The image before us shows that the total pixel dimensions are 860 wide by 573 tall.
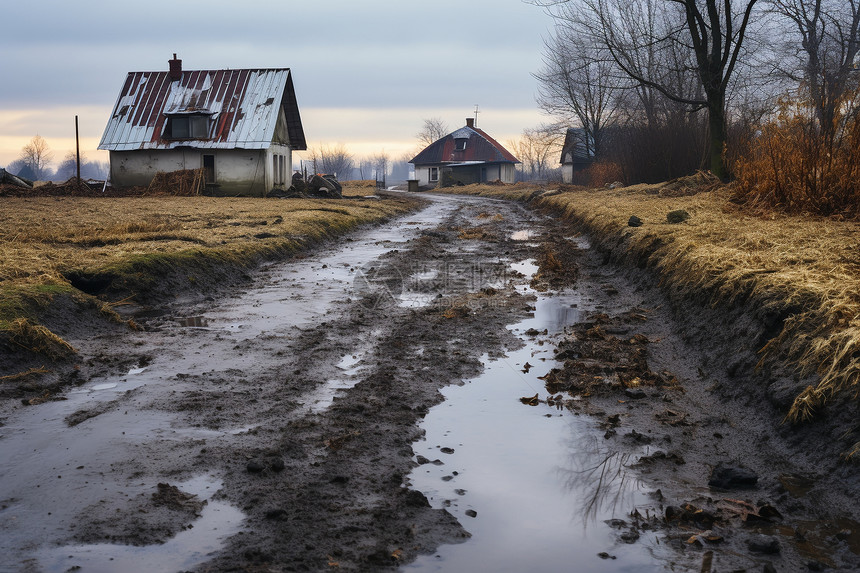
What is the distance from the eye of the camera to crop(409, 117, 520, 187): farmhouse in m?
66.9

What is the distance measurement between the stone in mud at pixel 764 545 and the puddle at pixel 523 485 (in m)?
0.42

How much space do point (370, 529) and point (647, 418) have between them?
238 centimetres

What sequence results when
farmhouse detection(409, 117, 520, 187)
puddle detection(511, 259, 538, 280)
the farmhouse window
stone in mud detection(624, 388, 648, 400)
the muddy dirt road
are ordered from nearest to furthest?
the muddy dirt road, stone in mud detection(624, 388, 648, 400), puddle detection(511, 259, 538, 280), the farmhouse window, farmhouse detection(409, 117, 520, 187)

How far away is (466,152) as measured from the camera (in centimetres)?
6788

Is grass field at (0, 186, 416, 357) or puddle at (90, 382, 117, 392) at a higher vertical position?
grass field at (0, 186, 416, 357)

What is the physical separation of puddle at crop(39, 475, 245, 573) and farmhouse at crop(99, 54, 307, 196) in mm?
30531

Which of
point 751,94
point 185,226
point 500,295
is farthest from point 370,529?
point 751,94

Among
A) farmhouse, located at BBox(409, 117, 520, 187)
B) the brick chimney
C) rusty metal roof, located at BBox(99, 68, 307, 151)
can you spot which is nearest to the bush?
rusty metal roof, located at BBox(99, 68, 307, 151)

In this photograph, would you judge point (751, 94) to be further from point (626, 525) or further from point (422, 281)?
point (626, 525)

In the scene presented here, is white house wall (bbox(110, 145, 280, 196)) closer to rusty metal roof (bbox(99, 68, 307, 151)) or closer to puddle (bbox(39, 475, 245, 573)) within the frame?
rusty metal roof (bbox(99, 68, 307, 151))

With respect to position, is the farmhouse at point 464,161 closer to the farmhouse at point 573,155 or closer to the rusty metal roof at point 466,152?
the rusty metal roof at point 466,152

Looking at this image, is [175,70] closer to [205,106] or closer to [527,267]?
[205,106]

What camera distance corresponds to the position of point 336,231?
59.3 ft

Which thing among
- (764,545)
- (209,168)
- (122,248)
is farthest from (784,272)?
(209,168)
